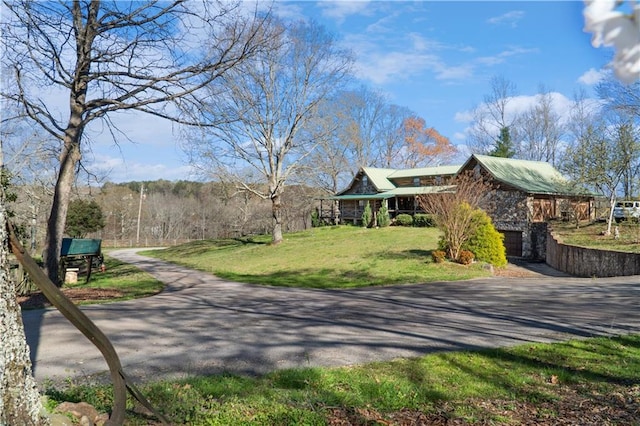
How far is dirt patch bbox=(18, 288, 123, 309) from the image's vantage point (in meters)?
10.6

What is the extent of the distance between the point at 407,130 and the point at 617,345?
2080 inches

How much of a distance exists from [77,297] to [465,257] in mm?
13961

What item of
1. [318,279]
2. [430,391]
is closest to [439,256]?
[318,279]

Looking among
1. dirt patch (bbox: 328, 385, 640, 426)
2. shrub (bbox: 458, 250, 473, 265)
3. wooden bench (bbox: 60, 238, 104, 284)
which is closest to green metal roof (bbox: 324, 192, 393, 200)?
shrub (bbox: 458, 250, 473, 265)

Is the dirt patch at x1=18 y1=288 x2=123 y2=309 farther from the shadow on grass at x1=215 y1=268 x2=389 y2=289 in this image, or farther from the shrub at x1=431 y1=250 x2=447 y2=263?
the shrub at x1=431 y1=250 x2=447 y2=263

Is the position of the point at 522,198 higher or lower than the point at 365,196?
lower

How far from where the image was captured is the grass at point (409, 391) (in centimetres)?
379

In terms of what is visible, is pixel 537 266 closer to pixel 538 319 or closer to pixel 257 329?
pixel 538 319

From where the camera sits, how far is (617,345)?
20.5ft

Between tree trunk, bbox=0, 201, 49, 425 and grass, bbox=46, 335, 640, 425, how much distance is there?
38.9 inches

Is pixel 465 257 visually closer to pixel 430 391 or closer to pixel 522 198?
pixel 522 198

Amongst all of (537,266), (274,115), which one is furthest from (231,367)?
(274,115)

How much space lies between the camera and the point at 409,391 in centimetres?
446

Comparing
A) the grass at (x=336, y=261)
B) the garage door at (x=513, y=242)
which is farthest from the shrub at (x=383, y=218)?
the garage door at (x=513, y=242)
